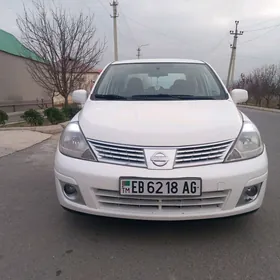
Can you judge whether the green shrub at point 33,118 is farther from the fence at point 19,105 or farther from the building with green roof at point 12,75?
the fence at point 19,105

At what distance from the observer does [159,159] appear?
2.62 metres

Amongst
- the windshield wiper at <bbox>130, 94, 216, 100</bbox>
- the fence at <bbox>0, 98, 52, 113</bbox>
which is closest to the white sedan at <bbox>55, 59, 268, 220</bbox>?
the windshield wiper at <bbox>130, 94, 216, 100</bbox>

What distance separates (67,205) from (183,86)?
6.49 feet

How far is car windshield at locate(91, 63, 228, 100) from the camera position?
3781 mm

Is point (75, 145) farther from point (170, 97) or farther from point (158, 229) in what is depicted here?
point (170, 97)

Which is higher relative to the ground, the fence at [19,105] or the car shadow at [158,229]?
the car shadow at [158,229]

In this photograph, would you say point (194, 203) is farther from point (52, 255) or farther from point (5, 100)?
point (5, 100)

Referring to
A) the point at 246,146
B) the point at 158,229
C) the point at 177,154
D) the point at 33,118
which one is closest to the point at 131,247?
the point at 158,229

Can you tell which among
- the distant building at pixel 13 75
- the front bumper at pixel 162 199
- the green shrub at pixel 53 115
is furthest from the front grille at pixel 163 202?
the distant building at pixel 13 75

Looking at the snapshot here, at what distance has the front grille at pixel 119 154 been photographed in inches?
104

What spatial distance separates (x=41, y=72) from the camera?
1538 centimetres

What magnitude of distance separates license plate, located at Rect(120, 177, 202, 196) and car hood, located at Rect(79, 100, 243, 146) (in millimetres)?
325

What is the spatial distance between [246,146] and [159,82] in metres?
1.62

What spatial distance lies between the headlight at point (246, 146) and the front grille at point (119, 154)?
27.7 inches
